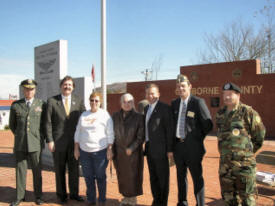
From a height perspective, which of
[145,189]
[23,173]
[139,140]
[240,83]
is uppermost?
[240,83]

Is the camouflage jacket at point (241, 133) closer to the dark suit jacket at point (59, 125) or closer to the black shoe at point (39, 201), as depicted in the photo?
the dark suit jacket at point (59, 125)

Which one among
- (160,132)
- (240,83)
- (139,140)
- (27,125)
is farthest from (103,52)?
(240,83)

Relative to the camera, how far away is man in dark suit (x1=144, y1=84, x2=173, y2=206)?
144 inches

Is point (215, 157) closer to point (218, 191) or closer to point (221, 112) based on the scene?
point (218, 191)

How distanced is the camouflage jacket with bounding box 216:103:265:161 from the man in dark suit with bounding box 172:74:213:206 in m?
0.45

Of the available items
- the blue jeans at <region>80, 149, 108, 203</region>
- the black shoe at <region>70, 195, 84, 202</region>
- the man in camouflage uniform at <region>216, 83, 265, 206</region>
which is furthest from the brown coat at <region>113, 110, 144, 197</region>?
the man in camouflage uniform at <region>216, 83, 265, 206</region>

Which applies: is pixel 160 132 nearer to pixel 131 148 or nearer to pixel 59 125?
pixel 131 148

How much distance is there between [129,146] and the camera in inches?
150

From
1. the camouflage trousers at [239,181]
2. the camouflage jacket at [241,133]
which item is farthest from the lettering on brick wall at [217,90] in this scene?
the camouflage trousers at [239,181]

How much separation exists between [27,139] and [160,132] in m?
2.03

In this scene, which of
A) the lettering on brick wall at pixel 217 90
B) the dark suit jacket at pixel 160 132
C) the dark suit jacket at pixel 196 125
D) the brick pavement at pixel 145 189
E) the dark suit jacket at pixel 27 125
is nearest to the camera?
the dark suit jacket at pixel 196 125

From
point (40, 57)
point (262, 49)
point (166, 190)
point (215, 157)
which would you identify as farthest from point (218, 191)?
point (262, 49)

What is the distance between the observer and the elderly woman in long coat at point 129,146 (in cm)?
379

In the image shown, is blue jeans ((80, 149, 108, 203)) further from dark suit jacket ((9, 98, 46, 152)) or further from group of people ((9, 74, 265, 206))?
dark suit jacket ((9, 98, 46, 152))
